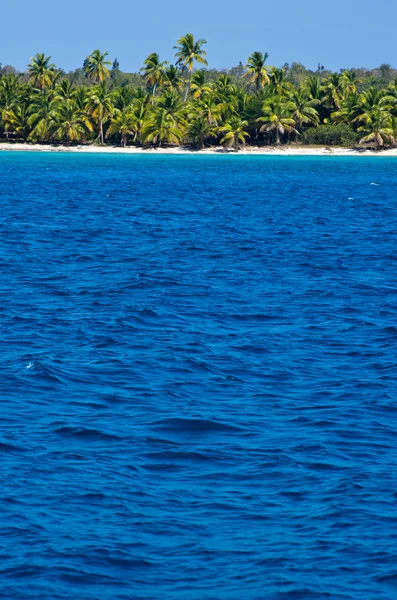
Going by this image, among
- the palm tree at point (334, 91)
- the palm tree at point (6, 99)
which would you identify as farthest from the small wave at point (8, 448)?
the palm tree at point (334, 91)

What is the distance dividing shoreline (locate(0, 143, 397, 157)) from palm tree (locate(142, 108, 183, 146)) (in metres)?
3.40

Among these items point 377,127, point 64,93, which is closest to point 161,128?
point 64,93

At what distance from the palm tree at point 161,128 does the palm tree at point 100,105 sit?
6134 mm

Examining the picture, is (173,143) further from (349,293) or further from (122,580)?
(122,580)

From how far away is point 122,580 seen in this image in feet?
36.0

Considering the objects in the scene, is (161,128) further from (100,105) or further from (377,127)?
(377,127)

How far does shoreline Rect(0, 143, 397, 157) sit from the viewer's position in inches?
5330

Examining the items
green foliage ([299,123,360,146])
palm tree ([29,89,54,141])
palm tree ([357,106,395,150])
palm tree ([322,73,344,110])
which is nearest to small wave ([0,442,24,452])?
palm tree ([29,89,54,141])

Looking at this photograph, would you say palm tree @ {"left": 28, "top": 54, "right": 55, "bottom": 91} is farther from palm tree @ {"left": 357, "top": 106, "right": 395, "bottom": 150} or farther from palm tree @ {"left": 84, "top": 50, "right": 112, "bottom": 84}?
palm tree @ {"left": 357, "top": 106, "right": 395, "bottom": 150}

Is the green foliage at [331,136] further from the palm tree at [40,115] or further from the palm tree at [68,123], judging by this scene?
the palm tree at [40,115]

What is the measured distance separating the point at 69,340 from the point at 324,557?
1174 cm

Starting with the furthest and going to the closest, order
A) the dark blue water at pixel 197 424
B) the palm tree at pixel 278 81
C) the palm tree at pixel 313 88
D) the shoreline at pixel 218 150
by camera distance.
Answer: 1. the palm tree at pixel 278 81
2. the palm tree at pixel 313 88
3. the shoreline at pixel 218 150
4. the dark blue water at pixel 197 424

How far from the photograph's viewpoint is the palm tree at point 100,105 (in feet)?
422

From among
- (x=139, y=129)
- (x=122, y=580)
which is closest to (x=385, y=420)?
(x=122, y=580)
